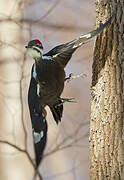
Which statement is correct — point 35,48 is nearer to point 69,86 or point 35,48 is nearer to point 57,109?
point 57,109

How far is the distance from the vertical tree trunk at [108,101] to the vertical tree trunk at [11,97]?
135cm

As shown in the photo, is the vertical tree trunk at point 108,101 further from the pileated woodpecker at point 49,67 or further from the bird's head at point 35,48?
the bird's head at point 35,48

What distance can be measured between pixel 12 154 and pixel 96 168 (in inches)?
58.8

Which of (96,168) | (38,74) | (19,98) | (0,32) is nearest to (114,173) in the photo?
(96,168)

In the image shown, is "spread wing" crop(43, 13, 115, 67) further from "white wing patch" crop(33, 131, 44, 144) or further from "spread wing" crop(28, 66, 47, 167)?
"white wing patch" crop(33, 131, 44, 144)

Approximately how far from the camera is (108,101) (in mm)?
1116

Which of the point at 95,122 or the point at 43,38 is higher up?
the point at 43,38

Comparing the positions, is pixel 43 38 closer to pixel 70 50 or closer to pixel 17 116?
pixel 17 116

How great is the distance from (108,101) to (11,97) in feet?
4.92

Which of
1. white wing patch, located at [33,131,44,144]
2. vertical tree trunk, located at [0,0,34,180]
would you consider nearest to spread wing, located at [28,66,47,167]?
white wing patch, located at [33,131,44,144]

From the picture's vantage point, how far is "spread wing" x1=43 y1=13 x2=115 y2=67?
1071 mm

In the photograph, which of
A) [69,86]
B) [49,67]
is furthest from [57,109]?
[69,86]

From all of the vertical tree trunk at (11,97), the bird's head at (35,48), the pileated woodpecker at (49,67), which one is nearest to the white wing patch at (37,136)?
the pileated woodpecker at (49,67)

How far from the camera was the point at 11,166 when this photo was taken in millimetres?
2572
